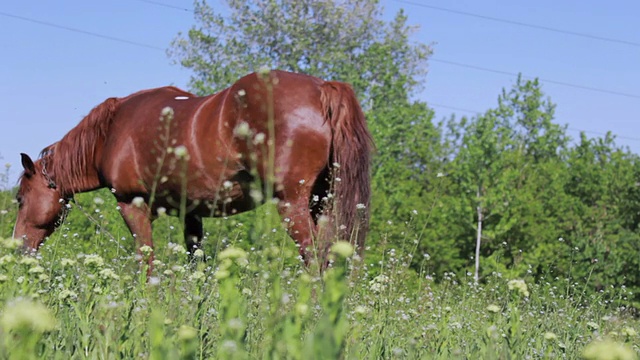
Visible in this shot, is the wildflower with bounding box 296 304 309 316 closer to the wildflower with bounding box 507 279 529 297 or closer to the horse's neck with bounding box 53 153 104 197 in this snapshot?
the wildflower with bounding box 507 279 529 297

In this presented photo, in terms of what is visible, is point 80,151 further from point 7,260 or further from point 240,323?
point 240,323

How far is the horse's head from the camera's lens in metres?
8.37

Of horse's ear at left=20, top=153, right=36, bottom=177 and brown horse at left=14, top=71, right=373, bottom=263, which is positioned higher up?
brown horse at left=14, top=71, right=373, bottom=263

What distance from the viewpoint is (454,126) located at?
48750 mm

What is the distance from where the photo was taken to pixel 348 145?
6430 millimetres

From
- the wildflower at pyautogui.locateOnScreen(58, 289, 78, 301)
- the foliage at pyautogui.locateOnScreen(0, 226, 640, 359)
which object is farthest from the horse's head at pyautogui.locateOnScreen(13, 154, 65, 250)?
the wildflower at pyautogui.locateOnScreen(58, 289, 78, 301)

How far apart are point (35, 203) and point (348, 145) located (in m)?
3.58

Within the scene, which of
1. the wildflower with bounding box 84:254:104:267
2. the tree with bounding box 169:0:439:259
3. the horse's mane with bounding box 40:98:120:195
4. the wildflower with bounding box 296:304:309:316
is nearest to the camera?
the wildflower with bounding box 296:304:309:316

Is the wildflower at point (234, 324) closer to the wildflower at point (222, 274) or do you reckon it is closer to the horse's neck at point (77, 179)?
the wildflower at point (222, 274)

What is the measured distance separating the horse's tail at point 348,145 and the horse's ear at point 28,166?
3302 millimetres

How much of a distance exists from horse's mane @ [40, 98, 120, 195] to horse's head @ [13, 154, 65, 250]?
0.11m

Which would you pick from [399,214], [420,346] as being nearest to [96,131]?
[420,346]

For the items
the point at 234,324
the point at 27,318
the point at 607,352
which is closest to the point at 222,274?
the point at 234,324

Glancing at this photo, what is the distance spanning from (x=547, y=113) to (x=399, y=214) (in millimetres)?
25620
